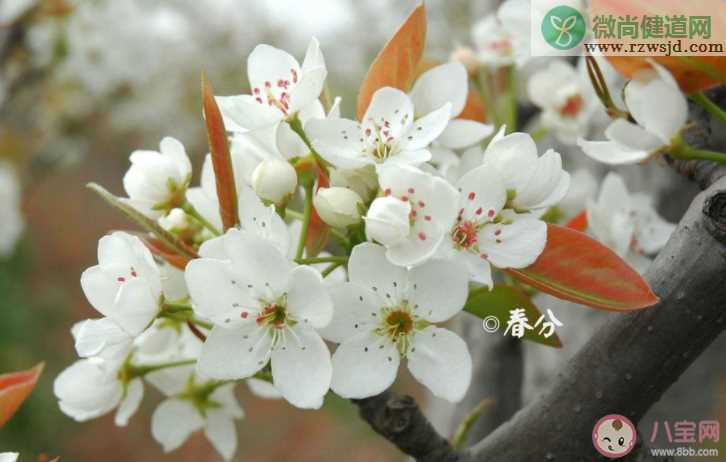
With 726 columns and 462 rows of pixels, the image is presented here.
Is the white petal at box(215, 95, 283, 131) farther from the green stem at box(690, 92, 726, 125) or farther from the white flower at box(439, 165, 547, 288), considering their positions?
the green stem at box(690, 92, 726, 125)

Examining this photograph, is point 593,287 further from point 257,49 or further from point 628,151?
point 257,49

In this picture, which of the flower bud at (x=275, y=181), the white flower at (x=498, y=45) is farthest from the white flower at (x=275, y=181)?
the white flower at (x=498, y=45)

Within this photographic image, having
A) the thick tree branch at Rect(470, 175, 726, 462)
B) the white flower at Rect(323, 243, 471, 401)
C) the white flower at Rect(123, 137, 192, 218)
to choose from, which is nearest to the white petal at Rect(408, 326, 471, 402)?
the white flower at Rect(323, 243, 471, 401)

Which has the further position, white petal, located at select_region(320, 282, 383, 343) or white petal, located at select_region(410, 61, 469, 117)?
white petal, located at select_region(410, 61, 469, 117)

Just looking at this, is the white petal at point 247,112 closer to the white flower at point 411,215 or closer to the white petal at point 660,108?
the white flower at point 411,215

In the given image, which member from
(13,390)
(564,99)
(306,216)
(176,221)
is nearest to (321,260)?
(306,216)
